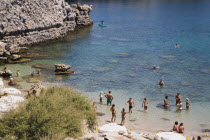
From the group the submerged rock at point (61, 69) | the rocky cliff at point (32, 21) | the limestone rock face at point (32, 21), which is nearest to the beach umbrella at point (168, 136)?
the submerged rock at point (61, 69)

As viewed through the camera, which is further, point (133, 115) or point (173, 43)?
point (173, 43)

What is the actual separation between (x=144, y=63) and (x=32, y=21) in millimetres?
21817

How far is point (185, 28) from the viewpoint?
237 ft

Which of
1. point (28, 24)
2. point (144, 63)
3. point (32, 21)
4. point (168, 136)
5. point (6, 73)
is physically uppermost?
point (32, 21)

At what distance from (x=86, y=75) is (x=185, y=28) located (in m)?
40.6

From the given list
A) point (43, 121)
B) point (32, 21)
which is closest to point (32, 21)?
point (32, 21)

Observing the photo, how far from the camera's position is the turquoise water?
29.6 meters

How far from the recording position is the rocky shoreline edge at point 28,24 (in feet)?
154

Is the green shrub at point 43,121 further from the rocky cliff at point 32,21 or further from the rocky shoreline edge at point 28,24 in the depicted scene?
the rocky cliff at point 32,21

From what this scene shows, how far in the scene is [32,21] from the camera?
5372cm

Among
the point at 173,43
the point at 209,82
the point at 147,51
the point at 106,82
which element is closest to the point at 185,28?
the point at 173,43

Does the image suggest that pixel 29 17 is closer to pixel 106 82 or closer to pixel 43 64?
pixel 43 64

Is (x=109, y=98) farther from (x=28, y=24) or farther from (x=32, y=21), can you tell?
(x=32, y=21)

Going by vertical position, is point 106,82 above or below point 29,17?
below
